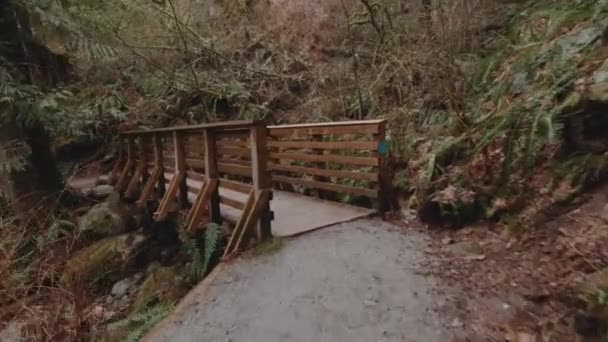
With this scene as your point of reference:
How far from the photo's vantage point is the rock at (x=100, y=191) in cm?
845

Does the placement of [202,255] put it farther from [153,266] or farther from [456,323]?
[456,323]

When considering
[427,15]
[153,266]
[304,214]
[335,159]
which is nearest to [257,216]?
[304,214]

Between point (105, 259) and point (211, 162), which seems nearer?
point (211, 162)

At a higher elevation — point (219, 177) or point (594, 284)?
point (219, 177)

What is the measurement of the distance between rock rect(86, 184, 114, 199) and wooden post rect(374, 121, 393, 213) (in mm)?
5593

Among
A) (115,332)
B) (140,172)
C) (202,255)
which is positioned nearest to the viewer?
(115,332)

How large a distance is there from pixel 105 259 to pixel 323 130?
136 inches

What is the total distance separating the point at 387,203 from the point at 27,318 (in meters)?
3.83

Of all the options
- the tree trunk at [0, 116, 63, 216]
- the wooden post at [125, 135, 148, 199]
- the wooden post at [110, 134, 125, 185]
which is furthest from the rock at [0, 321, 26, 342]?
the wooden post at [110, 134, 125, 185]

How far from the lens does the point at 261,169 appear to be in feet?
14.6

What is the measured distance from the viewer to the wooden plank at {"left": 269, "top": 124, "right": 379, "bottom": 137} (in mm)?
5211

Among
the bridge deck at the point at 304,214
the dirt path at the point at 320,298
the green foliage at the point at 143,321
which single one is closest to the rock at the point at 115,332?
the green foliage at the point at 143,321

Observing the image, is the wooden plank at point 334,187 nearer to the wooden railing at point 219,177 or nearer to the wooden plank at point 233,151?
the wooden railing at point 219,177

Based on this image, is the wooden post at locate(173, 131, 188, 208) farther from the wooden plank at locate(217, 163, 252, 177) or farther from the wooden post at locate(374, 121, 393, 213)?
the wooden post at locate(374, 121, 393, 213)
